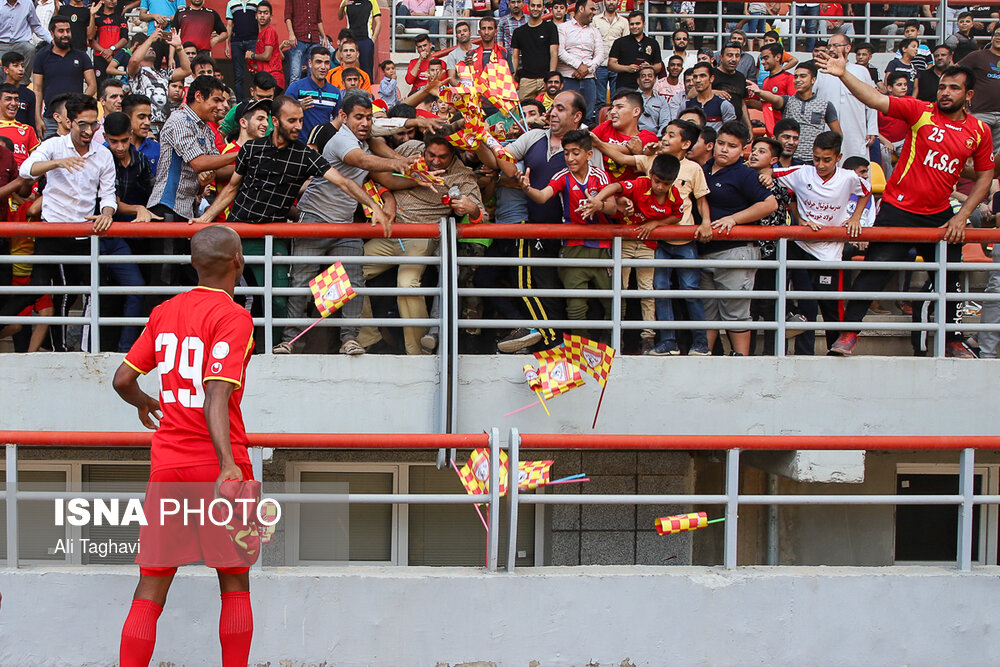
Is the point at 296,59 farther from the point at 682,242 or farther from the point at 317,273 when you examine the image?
the point at 682,242

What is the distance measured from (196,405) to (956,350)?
5.94m

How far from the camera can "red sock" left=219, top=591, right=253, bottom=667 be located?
4.57 meters

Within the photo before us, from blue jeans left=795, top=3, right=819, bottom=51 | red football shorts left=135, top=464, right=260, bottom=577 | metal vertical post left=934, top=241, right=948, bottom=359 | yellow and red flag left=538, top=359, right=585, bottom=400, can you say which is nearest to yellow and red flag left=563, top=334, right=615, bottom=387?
yellow and red flag left=538, top=359, right=585, bottom=400

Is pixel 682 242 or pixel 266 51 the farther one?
pixel 266 51

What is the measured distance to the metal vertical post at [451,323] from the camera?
7.20 metres

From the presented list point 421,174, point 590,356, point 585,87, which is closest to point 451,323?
point 590,356

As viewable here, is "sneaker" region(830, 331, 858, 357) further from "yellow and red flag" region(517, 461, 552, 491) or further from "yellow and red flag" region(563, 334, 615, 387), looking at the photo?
"yellow and red flag" region(517, 461, 552, 491)

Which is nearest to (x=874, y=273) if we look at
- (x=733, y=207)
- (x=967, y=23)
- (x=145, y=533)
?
(x=733, y=207)

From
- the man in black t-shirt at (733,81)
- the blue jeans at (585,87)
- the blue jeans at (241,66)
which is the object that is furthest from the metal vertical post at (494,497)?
the blue jeans at (241,66)

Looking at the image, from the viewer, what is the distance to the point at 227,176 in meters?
7.83

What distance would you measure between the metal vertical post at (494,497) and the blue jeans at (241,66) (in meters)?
9.19

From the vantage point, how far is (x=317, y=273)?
7734 mm

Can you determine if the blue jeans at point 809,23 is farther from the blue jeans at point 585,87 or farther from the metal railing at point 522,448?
the metal railing at point 522,448

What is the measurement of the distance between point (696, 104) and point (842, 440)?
21.6 ft
